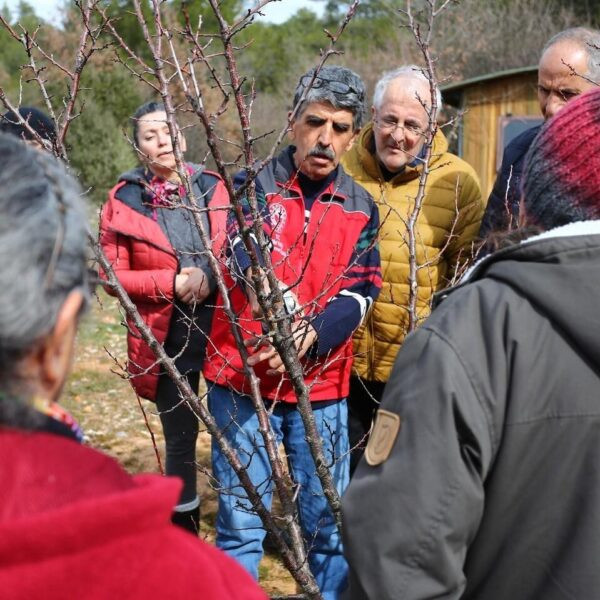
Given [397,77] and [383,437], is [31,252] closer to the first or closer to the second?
[383,437]

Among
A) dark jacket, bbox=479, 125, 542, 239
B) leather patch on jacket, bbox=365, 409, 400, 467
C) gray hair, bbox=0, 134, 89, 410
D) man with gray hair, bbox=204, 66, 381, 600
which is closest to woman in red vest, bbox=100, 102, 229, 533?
man with gray hair, bbox=204, 66, 381, 600

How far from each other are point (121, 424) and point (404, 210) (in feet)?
13.1

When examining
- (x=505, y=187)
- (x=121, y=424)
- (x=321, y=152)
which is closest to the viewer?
(x=505, y=187)

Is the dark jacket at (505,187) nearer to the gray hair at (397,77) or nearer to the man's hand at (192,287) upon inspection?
the gray hair at (397,77)

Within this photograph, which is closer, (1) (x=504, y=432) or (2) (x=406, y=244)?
(1) (x=504, y=432)

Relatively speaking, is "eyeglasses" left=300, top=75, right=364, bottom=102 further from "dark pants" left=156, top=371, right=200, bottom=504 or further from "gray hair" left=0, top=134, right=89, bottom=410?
"gray hair" left=0, top=134, right=89, bottom=410

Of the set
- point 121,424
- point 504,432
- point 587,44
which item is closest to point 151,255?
point 587,44

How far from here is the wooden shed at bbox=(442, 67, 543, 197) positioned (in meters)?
13.3

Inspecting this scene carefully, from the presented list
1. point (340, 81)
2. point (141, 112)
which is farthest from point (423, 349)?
point (141, 112)

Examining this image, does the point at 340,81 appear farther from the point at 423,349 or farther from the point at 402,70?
the point at 423,349

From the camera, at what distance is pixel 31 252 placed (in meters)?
0.99

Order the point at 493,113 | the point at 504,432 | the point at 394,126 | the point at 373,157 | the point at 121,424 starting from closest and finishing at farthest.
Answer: the point at 504,432 → the point at 394,126 → the point at 373,157 → the point at 121,424 → the point at 493,113

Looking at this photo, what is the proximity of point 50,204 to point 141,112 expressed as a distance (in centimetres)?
302

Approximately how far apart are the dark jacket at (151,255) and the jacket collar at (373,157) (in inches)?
23.5
